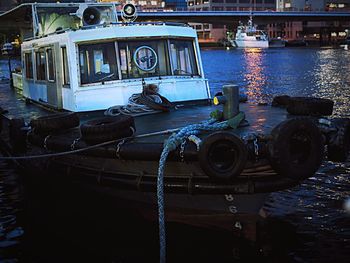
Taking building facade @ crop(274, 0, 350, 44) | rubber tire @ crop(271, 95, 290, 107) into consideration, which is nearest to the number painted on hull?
rubber tire @ crop(271, 95, 290, 107)

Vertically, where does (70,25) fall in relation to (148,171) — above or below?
above

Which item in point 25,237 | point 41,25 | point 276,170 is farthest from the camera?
point 41,25

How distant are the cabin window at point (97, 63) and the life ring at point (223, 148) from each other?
15.5 ft

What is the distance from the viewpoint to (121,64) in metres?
11.6

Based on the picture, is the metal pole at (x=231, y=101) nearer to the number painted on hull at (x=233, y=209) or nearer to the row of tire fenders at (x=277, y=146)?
the row of tire fenders at (x=277, y=146)

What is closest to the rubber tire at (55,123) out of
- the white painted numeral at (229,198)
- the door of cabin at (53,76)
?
the door of cabin at (53,76)

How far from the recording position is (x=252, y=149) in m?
7.70

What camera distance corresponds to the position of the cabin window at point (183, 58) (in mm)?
12148

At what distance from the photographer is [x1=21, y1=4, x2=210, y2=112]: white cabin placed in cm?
1151

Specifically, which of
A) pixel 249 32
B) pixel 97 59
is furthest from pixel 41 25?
pixel 249 32

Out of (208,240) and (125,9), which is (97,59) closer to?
(125,9)

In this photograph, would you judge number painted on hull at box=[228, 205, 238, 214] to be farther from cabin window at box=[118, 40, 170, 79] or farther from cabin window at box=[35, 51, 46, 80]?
cabin window at box=[35, 51, 46, 80]

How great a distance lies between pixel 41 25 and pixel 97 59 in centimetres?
521

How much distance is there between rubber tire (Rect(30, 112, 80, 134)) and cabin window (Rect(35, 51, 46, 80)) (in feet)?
14.8
